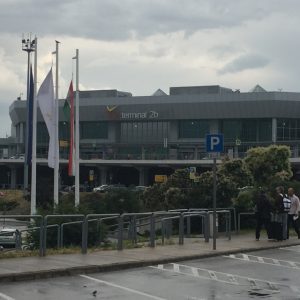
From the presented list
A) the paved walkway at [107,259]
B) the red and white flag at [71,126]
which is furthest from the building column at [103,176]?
the paved walkway at [107,259]

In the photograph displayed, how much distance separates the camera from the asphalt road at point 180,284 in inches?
415

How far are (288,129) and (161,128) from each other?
22.9 m

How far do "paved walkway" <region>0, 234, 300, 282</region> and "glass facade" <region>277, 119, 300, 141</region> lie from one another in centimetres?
8880

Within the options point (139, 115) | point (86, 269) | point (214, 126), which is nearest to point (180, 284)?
point (86, 269)

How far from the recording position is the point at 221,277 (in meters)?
12.9

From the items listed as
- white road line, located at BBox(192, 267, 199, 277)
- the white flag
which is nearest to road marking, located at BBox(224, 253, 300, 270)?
white road line, located at BBox(192, 267, 199, 277)

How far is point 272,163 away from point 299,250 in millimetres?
29250

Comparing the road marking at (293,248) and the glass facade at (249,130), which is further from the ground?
the glass facade at (249,130)

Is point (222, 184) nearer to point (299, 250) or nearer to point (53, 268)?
point (299, 250)

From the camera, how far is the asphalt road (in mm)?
10531

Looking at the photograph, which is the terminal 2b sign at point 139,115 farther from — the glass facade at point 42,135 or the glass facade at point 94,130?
the glass facade at point 42,135

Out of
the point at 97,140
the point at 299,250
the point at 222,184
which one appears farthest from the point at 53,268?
A: the point at 97,140

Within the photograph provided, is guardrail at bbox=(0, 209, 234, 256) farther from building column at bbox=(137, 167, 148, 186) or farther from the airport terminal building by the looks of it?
building column at bbox=(137, 167, 148, 186)

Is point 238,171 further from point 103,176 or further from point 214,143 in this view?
point 103,176
